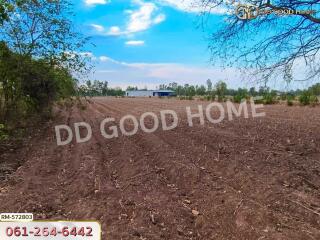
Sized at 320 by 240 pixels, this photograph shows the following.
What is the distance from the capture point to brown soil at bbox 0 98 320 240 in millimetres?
4527

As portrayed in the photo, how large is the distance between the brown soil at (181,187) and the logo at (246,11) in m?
2.72

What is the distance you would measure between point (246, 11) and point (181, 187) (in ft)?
12.0

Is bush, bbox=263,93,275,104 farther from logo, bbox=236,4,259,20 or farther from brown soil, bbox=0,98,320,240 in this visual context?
logo, bbox=236,4,259,20

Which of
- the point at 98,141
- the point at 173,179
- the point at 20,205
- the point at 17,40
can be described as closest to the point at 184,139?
the point at 98,141

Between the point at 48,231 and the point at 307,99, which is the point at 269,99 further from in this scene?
the point at 48,231

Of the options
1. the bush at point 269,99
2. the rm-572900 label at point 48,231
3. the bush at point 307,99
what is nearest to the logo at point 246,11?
the rm-572900 label at point 48,231

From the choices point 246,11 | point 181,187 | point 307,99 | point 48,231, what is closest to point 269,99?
point 307,99

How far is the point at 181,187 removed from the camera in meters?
5.96

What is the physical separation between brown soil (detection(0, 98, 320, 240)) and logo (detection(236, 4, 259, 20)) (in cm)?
272

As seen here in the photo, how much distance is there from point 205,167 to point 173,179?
0.85m

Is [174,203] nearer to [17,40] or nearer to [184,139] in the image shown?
[184,139]

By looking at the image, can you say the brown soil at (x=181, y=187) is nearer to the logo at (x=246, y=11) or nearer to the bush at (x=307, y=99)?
the logo at (x=246, y=11)

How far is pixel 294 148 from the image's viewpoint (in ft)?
27.0

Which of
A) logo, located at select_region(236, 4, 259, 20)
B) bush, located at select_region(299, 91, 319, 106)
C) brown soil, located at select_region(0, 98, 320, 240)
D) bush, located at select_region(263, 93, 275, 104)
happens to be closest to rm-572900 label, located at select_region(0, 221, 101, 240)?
brown soil, located at select_region(0, 98, 320, 240)
